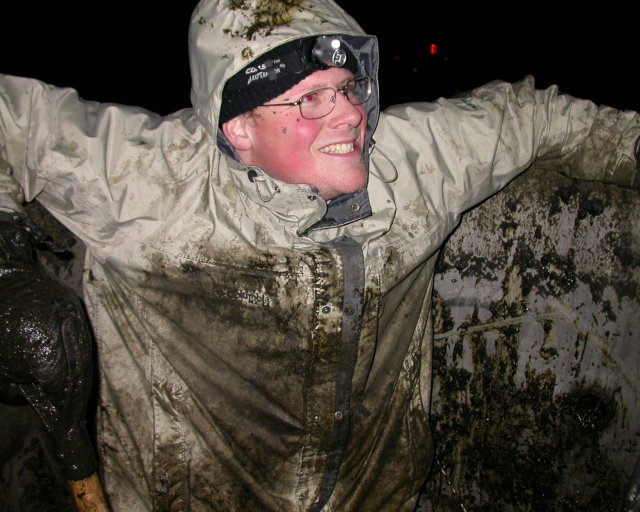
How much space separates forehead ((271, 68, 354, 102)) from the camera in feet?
5.11

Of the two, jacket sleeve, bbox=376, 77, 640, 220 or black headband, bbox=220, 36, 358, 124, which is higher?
black headband, bbox=220, 36, 358, 124

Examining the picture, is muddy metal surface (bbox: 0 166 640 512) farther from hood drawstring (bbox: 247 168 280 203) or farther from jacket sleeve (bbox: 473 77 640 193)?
hood drawstring (bbox: 247 168 280 203)

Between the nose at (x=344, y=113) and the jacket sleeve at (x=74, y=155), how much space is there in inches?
22.8

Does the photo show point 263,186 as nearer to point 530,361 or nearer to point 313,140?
point 313,140

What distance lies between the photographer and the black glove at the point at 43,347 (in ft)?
4.35

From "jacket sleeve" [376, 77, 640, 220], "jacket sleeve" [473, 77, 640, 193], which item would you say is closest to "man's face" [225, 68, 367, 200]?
"jacket sleeve" [376, 77, 640, 220]

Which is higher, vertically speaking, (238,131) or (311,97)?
(311,97)

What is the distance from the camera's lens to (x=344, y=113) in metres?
1.59

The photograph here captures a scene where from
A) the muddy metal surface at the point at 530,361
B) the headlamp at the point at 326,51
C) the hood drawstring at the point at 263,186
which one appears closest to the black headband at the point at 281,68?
the headlamp at the point at 326,51

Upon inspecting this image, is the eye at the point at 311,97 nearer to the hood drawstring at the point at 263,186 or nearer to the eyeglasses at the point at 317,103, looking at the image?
the eyeglasses at the point at 317,103

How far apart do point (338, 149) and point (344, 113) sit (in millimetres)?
115

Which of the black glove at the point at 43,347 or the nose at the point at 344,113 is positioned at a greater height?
the nose at the point at 344,113

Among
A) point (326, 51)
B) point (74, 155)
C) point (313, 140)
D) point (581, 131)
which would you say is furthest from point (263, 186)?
point (581, 131)

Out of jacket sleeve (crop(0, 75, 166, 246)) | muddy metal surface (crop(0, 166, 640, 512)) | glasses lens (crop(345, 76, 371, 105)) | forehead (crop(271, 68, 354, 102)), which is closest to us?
jacket sleeve (crop(0, 75, 166, 246))
